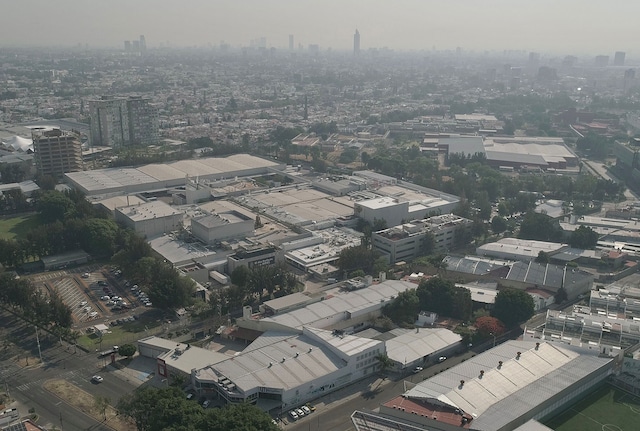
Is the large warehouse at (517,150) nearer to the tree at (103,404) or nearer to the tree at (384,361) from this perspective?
the tree at (384,361)

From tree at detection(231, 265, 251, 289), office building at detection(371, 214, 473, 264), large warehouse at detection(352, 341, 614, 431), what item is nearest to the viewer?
large warehouse at detection(352, 341, 614, 431)

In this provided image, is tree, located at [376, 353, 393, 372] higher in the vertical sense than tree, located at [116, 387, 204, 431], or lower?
lower

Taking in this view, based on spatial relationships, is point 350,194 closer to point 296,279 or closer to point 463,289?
point 296,279

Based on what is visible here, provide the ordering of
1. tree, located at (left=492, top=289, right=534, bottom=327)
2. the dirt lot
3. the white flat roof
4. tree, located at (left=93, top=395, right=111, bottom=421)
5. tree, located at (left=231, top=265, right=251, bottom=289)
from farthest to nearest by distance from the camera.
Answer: tree, located at (left=231, top=265, right=251, bottom=289) < tree, located at (left=492, top=289, right=534, bottom=327) < the white flat roof < tree, located at (left=93, top=395, right=111, bottom=421) < the dirt lot

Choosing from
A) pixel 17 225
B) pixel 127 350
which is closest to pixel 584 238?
pixel 127 350

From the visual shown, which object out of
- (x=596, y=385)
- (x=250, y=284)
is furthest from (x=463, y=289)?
(x=250, y=284)

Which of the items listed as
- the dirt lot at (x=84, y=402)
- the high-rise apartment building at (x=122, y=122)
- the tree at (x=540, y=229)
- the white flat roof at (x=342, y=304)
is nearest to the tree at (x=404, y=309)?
the white flat roof at (x=342, y=304)

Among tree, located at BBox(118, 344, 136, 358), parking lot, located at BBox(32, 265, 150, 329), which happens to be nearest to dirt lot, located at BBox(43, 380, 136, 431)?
tree, located at BBox(118, 344, 136, 358)

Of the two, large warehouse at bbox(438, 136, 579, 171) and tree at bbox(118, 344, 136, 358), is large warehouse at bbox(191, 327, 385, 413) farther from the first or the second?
large warehouse at bbox(438, 136, 579, 171)
